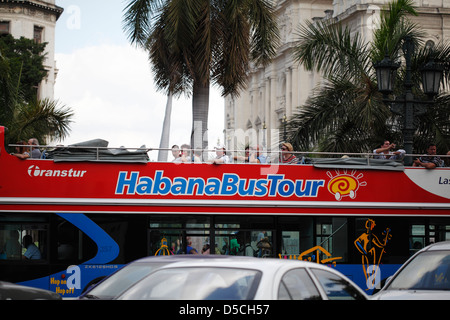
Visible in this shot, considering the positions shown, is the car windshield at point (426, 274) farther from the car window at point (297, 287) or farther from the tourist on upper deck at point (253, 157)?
the tourist on upper deck at point (253, 157)

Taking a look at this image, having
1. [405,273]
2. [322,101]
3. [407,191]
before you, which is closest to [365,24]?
[322,101]

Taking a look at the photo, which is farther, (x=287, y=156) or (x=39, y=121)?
(x=39, y=121)

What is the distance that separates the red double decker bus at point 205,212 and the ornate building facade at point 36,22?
5499cm

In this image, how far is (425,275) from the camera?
954 centimetres

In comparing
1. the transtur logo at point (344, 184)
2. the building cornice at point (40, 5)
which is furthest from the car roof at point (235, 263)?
the building cornice at point (40, 5)

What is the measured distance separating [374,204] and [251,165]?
2773 mm

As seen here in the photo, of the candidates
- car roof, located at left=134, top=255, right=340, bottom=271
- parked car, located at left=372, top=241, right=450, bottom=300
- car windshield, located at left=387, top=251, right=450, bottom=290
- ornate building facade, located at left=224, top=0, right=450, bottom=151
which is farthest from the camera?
ornate building facade, located at left=224, top=0, right=450, bottom=151

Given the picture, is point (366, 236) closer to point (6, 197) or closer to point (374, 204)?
point (374, 204)

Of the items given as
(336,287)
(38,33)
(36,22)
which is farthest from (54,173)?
(38,33)

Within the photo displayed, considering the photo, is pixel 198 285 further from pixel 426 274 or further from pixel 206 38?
pixel 206 38

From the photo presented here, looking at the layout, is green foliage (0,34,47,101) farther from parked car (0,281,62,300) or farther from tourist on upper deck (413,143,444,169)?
parked car (0,281,62,300)

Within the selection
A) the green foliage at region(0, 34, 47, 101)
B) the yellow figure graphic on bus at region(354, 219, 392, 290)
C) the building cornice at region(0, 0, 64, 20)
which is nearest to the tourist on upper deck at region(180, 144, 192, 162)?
the yellow figure graphic on bus at region(354, 219, 392, 290)

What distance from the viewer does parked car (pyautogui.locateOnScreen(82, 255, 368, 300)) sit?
6.58m

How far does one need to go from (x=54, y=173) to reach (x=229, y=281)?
931cm
